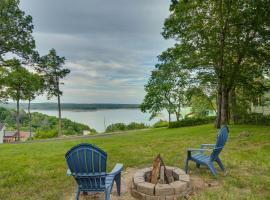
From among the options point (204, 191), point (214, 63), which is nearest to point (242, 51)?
point (214, 63)

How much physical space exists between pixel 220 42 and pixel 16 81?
51.0ft

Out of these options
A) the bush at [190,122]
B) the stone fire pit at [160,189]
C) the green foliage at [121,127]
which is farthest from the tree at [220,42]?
the green foliage at [121,127]

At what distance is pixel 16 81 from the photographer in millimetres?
18828

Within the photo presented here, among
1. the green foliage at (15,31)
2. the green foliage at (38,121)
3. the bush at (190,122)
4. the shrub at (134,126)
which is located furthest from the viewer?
the green foliage at (38,121)

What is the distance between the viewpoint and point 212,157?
181 inches

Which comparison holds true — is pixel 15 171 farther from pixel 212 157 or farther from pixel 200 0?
pixel 200 0

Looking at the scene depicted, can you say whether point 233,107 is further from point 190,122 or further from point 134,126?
point 134,126

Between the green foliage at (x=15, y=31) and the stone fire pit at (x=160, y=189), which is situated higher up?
the green foliage at (x=15, y=31)

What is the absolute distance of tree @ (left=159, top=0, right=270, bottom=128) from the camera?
13.1 m

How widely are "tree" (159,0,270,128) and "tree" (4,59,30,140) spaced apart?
891 centimetres

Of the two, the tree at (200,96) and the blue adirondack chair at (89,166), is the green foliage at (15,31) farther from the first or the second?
the blue adirondack chair at (89,166)

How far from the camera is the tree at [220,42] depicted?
13.1 meters

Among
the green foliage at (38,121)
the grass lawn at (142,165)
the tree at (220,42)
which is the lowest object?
the green foliage at (38,121)

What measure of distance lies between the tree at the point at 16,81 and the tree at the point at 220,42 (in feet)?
29.2
